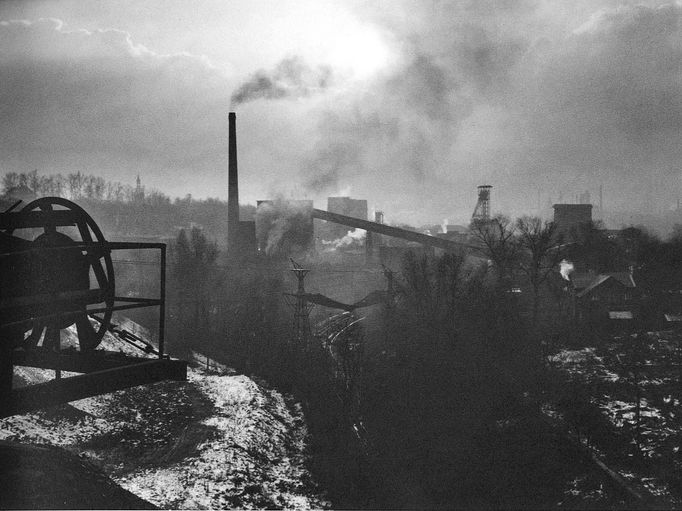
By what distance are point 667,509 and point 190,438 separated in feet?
41.0

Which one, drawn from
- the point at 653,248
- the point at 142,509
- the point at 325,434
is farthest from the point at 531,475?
the point at 653,248

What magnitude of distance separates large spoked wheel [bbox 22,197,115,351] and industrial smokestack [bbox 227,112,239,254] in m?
41.4

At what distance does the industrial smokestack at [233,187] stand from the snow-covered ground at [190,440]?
92.2ft

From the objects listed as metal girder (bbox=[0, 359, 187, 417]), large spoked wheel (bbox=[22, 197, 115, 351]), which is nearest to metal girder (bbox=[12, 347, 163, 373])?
large spoked wheel (bbox=[22, 197, 115, 351])

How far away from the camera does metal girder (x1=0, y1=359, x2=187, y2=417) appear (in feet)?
24.6

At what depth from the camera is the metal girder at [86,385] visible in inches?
295

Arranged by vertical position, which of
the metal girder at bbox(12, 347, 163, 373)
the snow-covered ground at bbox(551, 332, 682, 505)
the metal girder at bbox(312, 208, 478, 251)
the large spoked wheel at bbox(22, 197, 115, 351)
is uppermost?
the metal girder at bbox(312, 208, 478, 251)

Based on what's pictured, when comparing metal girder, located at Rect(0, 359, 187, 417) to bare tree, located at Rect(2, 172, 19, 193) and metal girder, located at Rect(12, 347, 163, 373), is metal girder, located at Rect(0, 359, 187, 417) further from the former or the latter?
bare tree, located at Rect(2, 172, 19, 193)

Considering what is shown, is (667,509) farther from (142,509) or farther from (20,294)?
(20,294)

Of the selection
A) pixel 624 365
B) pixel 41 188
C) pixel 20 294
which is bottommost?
pixel 624 365

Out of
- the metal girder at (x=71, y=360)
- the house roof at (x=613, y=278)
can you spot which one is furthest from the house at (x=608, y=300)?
the metal girder at (x=71, y=360)

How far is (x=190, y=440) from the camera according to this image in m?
18.5

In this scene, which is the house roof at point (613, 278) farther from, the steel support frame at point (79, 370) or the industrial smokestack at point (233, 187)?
the steel support frame at point (79, 370)

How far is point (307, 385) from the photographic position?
24141mm
